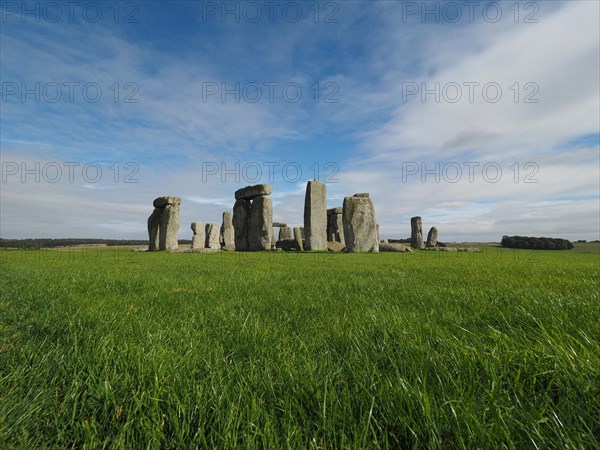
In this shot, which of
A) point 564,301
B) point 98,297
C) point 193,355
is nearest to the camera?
point 193,355

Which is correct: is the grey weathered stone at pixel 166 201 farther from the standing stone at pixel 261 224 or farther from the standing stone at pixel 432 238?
the standing stone at pixel 432 238

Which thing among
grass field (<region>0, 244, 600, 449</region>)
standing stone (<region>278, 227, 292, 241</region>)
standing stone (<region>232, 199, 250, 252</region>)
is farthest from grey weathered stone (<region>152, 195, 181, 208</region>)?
grass field (<region>0, 244, 600, 449</region>)

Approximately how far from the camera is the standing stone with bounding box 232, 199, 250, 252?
846 inches

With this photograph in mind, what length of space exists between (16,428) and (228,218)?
95.0ft

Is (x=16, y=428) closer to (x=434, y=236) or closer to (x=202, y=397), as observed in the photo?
(x=202, y=397)

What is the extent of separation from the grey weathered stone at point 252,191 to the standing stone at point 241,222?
1.41 ft

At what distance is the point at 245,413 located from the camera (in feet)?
3.83

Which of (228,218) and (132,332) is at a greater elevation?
(228,218)

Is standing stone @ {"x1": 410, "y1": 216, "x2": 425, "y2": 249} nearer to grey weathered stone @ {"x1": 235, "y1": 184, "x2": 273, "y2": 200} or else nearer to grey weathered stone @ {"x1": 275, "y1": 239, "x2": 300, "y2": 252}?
grey weathered stone @ {"x1": 275, "y1": 239, "x2": 300, "y2": 252}

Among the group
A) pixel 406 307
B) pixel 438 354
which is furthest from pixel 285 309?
pixel 438 354

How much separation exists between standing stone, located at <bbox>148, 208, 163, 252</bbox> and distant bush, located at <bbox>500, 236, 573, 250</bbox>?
3341 cm

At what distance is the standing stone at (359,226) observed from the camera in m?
Result: 16.4

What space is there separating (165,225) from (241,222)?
4687 mm

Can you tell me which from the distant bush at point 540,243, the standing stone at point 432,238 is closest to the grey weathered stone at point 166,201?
the standing stone at point 432,238
